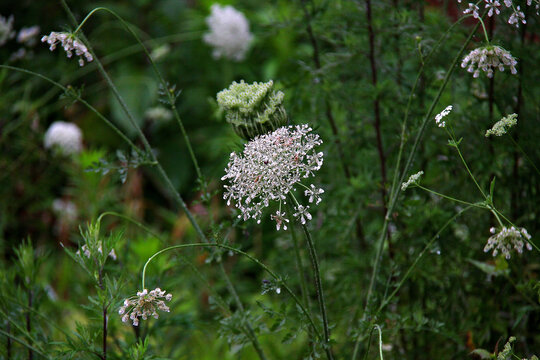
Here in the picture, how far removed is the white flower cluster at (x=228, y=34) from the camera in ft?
9.24

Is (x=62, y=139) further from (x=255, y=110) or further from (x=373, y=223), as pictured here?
(x=255, y=110)

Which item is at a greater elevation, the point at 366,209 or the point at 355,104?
the point at 355,104

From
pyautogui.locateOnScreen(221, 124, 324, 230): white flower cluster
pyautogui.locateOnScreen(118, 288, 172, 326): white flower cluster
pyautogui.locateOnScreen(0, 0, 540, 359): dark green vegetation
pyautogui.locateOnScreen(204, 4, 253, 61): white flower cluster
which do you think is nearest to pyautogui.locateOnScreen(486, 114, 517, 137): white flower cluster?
pyautogui.locateOnScreen(0, 0, 540, 359): dark green vegetation

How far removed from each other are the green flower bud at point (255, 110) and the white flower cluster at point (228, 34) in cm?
192

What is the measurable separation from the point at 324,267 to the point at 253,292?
120 cm

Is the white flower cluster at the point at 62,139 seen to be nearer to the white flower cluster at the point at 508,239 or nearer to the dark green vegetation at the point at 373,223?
the dark green vegetation at the point at 373,223

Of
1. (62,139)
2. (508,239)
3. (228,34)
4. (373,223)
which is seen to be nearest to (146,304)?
(508,239)

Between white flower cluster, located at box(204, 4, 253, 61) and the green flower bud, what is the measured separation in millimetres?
1919

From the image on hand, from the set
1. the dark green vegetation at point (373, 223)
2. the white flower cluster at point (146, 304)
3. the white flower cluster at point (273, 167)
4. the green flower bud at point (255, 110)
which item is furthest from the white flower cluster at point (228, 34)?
the white flower cluster at point (146, 304)

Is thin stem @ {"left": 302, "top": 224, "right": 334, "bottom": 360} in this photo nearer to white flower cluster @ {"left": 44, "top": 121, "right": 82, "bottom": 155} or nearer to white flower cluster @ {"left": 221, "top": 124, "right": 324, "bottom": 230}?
white flower cluster @ {"left": 221, "top": 124, "right": 324, "bottom": 230}

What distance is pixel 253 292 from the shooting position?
2.66 m

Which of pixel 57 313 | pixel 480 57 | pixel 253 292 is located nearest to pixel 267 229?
pixel 253 292

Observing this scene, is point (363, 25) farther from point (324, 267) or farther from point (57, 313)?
point (57, 313)

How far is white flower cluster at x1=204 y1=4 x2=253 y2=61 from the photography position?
2.82 meters
